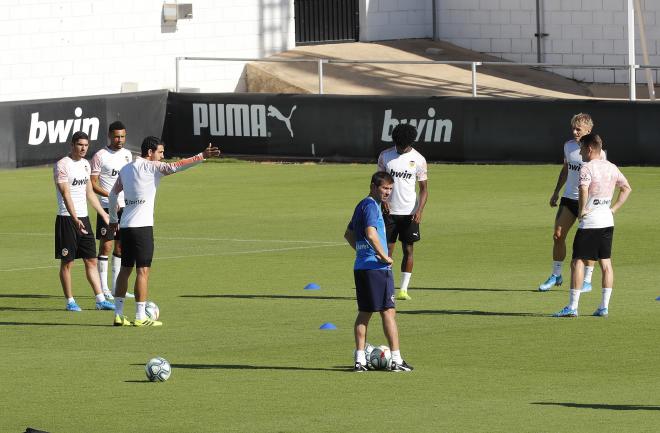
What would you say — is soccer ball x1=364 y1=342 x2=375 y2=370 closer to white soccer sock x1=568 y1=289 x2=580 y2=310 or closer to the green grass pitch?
the green grass pitch

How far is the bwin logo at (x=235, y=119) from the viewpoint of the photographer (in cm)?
3847

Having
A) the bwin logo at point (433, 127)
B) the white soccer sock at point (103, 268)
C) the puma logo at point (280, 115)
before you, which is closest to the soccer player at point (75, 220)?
the white soccer sock at point (103, 268)

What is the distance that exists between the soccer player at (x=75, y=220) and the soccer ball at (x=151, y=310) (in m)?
1.24

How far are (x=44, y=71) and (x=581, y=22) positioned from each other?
15.2m

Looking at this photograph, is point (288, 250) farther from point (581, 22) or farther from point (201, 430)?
point (581, 22)

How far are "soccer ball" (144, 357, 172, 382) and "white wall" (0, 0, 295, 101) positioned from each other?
25313 mm

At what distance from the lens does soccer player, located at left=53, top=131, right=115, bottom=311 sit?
59.8ft

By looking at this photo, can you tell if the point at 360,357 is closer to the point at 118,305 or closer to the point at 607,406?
the point at 607,406

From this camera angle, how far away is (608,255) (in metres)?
16.8

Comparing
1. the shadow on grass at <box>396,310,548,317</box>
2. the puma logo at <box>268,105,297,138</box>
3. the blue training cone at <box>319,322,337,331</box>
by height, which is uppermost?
the puma logo at <box>268,105,297,138</box>

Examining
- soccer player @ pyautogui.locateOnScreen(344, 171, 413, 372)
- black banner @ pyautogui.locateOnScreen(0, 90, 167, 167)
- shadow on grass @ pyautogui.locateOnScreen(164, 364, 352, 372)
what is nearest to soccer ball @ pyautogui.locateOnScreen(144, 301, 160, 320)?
shadow on grass @ pyautogui.locateOnScreen(164, 364, 352, 372)

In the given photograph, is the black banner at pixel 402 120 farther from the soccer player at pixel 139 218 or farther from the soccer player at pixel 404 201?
the soccer player at pixel 139 218

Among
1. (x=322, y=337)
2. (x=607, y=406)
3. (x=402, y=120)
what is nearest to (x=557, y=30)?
(x=402, y=120)

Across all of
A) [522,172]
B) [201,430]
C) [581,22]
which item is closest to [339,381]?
[201,430]
